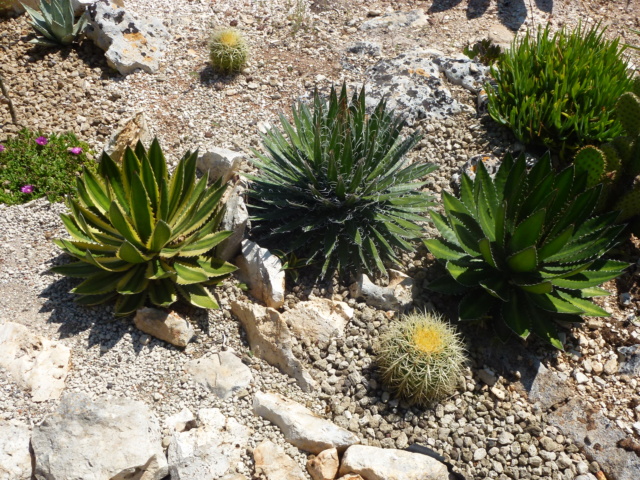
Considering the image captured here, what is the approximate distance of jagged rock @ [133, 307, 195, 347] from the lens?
396 centimetres

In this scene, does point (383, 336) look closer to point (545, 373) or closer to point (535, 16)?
point (545, 373)

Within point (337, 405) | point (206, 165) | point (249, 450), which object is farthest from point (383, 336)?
point (206, 165)

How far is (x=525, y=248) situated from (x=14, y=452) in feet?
11.0

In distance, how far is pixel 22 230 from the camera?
4.67 meters

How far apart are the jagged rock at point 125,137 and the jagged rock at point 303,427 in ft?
7.96

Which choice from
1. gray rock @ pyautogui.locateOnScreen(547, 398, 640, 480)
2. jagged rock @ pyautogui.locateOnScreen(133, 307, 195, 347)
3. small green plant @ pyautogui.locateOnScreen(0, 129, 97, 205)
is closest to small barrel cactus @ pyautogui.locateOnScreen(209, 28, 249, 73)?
small green plant @ pyautogui.locateOnScreen(0, 129, 97, 205)

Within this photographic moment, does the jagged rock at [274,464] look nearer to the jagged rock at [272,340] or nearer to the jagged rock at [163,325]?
the jagged rock at [272,340]

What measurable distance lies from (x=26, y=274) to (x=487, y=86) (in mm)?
4322

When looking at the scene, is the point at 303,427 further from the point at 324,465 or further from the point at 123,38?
the point at 123,38

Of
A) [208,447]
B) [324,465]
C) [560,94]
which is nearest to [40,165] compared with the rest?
[208,447]

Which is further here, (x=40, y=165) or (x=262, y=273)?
(x=40, y=165)

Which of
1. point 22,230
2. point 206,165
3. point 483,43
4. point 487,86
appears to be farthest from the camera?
point 483,43

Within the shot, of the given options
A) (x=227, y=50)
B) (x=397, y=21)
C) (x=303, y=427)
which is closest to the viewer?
(x=303, y=427)

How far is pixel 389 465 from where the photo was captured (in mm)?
3408
